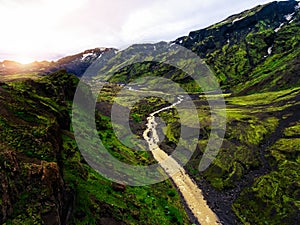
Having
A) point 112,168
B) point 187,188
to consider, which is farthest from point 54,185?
point 187,188

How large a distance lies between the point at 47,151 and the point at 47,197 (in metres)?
6.85

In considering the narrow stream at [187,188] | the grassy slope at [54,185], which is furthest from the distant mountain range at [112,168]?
the narrow stream at [187,188]

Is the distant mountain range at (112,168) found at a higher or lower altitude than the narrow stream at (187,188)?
higher

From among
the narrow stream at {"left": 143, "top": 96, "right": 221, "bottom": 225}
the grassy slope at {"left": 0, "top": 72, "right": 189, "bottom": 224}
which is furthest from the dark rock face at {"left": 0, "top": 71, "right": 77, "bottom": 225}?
the narrow stream at {"left": 143, "top": 96, "right": 221, "bottom": 225}

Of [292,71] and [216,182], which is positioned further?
[292,71]

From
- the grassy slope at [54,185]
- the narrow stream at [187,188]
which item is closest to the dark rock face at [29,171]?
the grassy slope at [54,185]

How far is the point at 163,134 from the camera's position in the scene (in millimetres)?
117062

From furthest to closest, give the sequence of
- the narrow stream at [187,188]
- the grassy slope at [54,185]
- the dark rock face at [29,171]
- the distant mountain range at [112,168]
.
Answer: the narrow stream at [187,188], the distant mountain range at [112,168], the grassy slope at [54,185], the dark rock face at [29,171]

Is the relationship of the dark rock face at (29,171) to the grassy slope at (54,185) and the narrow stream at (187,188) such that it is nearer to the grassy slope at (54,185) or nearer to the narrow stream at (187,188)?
the grassy slope at (54,185)

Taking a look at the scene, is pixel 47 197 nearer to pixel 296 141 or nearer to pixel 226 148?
pixel 226 148

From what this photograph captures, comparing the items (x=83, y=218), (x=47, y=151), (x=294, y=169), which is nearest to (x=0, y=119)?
(x=47, y=151)

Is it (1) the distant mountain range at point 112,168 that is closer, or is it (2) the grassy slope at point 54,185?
(2) the grassy slope at point 54,185

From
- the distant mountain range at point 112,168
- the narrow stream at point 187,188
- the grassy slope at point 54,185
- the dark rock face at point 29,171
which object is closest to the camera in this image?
the dark rock face at point 29,171

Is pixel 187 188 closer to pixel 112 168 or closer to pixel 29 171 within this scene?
pixel 112 168
